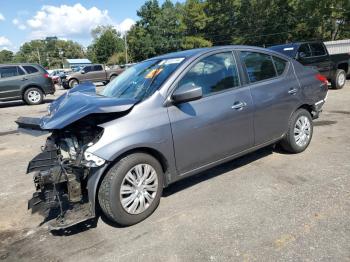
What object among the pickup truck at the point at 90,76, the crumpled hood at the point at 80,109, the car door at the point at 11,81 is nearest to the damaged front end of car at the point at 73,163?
the crumpled hood at the point at 80,109

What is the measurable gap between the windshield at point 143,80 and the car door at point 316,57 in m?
8.42

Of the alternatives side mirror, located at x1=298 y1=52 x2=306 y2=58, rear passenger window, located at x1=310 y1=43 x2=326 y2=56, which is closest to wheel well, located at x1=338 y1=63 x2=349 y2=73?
rear passenger window, located at x1=310 y1=43 x2=326 y2=56

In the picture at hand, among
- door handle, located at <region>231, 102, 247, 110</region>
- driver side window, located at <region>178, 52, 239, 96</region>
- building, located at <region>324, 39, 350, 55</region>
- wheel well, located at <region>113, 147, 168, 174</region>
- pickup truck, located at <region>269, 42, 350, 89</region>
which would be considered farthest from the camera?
building, located at <region>324, 39, 350, 55</region>

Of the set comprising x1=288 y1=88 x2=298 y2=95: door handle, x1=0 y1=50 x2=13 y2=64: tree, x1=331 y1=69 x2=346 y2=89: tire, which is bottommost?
x1=331 y1=69 x2=346 y2=89: tire

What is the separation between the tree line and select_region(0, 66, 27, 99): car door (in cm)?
2807

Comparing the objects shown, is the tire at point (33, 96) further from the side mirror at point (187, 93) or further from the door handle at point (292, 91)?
the side mirror at point (187, 93)

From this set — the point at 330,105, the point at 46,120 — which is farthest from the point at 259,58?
the point at 330,105

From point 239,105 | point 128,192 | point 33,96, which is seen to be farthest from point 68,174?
point 33,96

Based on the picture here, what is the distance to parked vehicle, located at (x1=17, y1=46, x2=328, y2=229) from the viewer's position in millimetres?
3535

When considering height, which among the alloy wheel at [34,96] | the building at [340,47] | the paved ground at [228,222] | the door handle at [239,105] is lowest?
the paved ground at [228,222]

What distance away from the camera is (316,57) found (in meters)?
12.4

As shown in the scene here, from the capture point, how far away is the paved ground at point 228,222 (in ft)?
10.5

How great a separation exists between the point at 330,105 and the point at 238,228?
7.63 metres

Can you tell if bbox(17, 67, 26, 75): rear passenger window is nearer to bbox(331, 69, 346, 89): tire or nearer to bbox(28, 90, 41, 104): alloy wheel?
bbox(28, 90, 41, 104): alloy wheel
